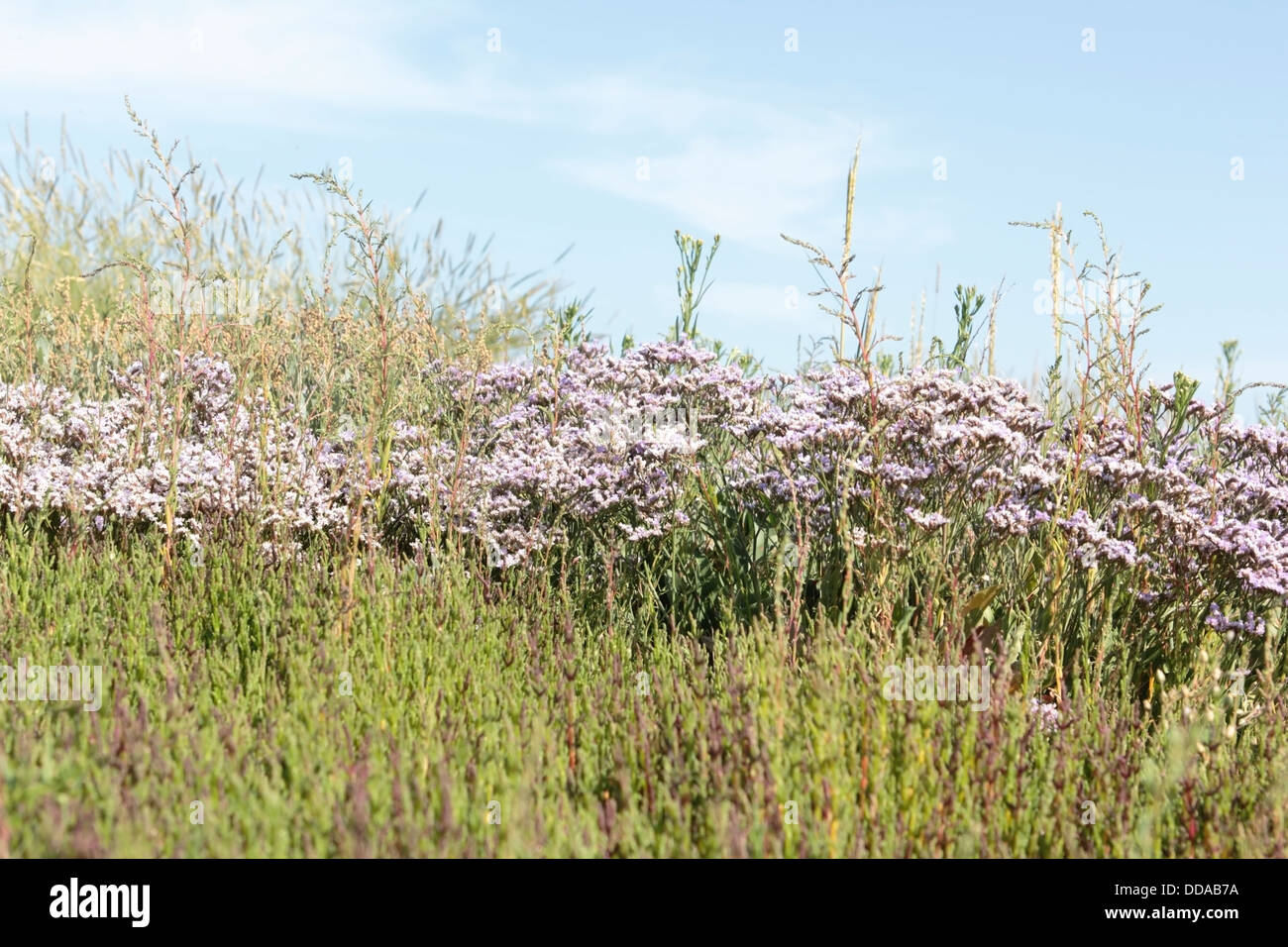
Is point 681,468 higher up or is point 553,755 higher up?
point 681,468

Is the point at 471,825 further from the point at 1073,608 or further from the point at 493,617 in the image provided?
the point at 1073,608

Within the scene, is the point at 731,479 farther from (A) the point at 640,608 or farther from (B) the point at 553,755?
(B) the point at 553,755

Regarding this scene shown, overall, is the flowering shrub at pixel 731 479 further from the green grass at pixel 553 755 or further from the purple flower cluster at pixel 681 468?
the green grass at pixel 553 755

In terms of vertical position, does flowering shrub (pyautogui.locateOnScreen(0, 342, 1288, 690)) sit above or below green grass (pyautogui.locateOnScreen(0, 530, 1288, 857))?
above

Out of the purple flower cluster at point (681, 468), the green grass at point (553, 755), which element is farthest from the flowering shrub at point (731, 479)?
the green grass at point (553, 755)

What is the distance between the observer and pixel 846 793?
136 inches

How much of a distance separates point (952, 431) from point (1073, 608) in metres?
1.06

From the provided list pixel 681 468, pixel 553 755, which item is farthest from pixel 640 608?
pixel 553 755

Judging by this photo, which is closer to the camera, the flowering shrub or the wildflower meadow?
the wildflower meadow

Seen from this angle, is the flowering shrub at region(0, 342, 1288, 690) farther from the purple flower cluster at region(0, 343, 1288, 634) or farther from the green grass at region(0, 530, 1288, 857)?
the green grass at region(0, 530, 1288, 857)

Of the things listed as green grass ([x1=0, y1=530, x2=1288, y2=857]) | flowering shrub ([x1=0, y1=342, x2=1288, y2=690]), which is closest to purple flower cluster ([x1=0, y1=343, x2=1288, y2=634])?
flowering shrub ([x1=0, y1=342, x2=1288, y2=690])

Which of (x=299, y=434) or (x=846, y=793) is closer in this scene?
(x=846, y=793)

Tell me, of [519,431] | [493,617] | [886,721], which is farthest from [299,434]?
[886,721]
